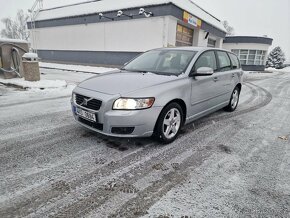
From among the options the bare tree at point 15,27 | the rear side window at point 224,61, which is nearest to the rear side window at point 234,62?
the rear side window at point 224,61

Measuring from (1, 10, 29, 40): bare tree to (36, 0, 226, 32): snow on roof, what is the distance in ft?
176

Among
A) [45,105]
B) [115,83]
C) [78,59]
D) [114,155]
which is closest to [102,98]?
[115,83]

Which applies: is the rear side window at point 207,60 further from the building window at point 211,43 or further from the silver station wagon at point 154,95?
the building window at point 211,43

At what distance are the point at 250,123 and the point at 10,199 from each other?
484 cm

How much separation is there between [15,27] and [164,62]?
282 ft

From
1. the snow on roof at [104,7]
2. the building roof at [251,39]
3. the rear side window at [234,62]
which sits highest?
the snow on roof at [104,7]

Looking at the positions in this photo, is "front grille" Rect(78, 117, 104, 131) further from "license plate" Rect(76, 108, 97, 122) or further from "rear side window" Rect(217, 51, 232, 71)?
"rear side window" Rect(217, 51, 232, 71)

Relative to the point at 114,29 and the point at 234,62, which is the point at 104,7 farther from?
the point at 234,62

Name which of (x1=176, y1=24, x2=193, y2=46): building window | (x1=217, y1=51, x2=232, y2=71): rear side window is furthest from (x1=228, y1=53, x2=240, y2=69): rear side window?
(x1=176, y1=24, x2=193, y2=46): building window

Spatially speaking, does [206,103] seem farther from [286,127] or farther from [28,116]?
[28,116]

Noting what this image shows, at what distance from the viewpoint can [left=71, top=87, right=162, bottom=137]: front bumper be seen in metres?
3.19

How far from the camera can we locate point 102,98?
3.26m

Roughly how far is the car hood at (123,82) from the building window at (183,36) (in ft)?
56.0

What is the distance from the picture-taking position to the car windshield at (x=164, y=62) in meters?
4.19
